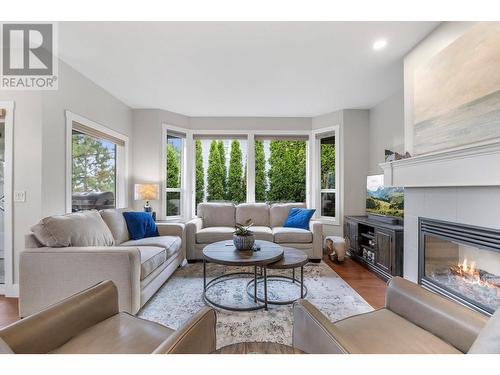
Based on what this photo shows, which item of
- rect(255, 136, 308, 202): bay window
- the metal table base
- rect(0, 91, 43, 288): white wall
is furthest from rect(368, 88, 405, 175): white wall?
rect(0, 91, 43, 288): white wall

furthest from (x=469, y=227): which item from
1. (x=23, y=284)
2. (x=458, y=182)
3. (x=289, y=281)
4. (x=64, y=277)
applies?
(x=23, y=284)

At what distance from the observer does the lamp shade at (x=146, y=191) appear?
3.68 meters

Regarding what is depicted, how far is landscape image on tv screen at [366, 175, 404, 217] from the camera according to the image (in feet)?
→ 9.69

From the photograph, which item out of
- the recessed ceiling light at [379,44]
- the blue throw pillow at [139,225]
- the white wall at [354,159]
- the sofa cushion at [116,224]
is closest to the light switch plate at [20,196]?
the sofa cushion at [116,224]

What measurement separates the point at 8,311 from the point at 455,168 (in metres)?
3.92

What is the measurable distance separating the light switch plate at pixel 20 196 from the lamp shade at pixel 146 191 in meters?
1.46

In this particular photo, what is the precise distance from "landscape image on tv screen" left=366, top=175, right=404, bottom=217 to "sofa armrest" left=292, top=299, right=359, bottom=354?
97.8 inches

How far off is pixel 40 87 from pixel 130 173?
1.84m

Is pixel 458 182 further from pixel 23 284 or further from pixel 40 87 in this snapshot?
pixel 40 87

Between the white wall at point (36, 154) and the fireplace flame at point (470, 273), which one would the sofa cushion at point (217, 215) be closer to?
the white wall at point (36, 154)

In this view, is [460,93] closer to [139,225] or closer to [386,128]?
[386,128]

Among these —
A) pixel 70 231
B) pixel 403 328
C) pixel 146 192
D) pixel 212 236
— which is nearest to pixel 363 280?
pixel 403 328

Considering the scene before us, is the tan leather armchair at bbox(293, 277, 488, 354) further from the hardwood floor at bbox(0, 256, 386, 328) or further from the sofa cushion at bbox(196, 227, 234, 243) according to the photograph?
the sofa cushion at bbox(196, 227, 234, 243)
